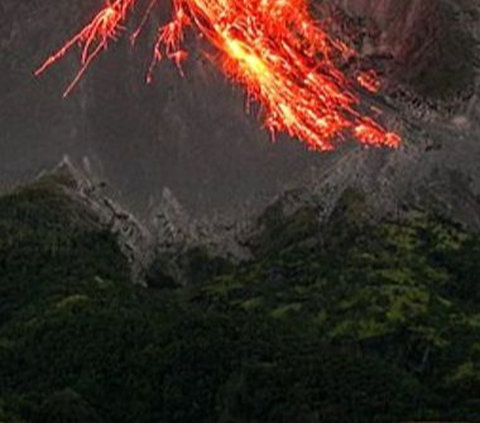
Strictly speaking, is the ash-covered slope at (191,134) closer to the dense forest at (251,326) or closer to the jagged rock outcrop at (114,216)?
the jagged rock outcrop at (114,216)

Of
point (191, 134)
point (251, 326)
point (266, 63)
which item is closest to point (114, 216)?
point (191, 134)

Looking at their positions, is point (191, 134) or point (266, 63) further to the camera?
point (266, 63)

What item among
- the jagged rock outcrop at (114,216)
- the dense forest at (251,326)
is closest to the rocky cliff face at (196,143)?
the jagged rock outcrop at (114,216)

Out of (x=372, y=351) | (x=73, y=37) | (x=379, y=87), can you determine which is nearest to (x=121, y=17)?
(x=73, y=37)

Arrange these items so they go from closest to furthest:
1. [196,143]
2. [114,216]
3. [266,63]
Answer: [114,216], [196,143], [266,63]

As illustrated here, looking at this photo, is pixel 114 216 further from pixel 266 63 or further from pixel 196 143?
pixel 266 63

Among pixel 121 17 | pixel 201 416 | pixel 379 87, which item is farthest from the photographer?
pixel 379 87

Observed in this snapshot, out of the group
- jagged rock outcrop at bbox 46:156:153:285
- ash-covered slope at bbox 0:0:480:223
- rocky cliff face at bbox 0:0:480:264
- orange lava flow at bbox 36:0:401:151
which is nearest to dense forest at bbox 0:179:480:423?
jagged rock outcrop at bbox 46:156:153:285

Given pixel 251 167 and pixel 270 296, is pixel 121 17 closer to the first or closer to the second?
pixel 251 167
